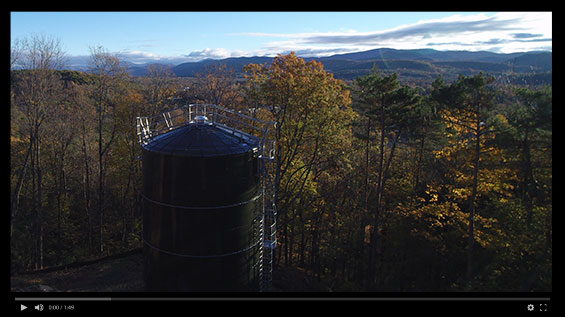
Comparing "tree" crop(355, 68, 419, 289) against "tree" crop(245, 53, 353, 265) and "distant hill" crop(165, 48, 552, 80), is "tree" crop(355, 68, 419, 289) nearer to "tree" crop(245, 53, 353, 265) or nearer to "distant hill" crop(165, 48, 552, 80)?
"tree" crop(245, 53, 353, 265)

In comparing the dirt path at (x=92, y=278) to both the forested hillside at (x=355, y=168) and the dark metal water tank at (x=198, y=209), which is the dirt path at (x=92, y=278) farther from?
the forested hillside at (x=355, y=168)

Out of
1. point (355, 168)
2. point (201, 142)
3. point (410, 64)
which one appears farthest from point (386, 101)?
point (410, 64)

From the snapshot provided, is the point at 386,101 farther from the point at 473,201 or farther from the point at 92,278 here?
the point at 92,278

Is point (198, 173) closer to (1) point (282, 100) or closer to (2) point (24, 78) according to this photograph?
(1) point (282, 100)

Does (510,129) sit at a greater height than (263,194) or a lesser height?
greater

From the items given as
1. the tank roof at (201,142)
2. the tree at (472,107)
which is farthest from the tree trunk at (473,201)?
the tank roof at (201,142)

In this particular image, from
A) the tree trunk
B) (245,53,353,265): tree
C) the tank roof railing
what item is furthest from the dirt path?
the tree trunk
